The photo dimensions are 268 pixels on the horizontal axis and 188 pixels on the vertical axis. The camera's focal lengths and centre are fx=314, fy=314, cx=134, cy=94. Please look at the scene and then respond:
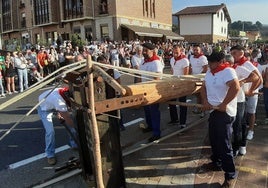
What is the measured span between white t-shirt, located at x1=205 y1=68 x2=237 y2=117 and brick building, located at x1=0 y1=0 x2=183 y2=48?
27.7 meters

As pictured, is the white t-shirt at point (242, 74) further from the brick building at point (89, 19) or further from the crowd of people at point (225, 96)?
the brick building at point (89, 19)

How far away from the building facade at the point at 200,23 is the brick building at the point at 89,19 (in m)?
7.25

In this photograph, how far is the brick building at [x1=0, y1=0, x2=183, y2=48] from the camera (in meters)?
33.9

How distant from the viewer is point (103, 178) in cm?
361

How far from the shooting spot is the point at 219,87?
13.3ft

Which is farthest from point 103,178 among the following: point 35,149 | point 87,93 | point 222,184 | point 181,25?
point 181,25

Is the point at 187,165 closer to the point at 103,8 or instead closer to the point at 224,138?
the point at 224,138

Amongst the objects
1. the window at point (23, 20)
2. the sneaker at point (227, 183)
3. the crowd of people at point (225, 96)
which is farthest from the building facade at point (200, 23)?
the sneaker at point (227, 183)

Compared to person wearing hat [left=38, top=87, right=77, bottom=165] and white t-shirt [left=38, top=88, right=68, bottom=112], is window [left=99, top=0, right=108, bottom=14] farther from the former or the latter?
white t-shirt [left=38, top=88, right=68, bottom=112]

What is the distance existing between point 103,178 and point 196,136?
2.98 meters

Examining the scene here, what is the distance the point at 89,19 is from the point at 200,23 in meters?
24.4

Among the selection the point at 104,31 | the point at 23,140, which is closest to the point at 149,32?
the point at 104,31

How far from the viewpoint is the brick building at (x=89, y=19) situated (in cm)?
3388

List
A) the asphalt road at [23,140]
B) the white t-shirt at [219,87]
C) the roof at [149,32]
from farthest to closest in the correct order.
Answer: the roof at [149,32]
the asphalt road at [23,140]
the white t-shirt at [219,87]
